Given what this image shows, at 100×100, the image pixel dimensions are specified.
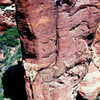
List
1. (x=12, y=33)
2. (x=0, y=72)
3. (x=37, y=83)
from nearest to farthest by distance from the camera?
(x=37, y=83) < (x=0, y=72) < (x=12, y=33)

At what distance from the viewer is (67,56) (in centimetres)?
632

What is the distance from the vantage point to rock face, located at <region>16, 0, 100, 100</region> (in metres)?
5.46

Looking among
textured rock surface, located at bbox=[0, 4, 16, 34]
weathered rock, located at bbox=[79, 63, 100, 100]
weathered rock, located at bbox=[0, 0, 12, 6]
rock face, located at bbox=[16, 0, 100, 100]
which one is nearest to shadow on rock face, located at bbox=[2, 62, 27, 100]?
weathered rock, located at bbox=[79, 63, 100, 100]

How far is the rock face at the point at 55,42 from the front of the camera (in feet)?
17.9

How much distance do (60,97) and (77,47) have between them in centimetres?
151

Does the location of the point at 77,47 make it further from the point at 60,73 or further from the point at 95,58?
the point at 95,58

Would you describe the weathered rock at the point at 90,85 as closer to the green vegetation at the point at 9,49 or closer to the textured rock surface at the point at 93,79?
the textured rock surface at the point at 93,79

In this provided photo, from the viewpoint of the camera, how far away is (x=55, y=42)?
5988 millimetres

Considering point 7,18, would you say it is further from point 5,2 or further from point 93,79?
point 93,79

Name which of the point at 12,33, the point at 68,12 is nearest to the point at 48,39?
the point at 68,12

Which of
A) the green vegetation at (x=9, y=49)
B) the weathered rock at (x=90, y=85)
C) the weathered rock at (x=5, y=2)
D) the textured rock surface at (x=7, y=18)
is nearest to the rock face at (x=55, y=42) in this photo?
the weathered rock at (x=90, y=85)

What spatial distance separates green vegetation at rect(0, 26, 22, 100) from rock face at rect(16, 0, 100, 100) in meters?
4.07

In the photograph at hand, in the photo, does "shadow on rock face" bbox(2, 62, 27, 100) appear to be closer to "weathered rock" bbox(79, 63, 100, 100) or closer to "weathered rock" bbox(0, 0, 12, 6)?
"weathered rock" bbox(79, 63, 100, 100)

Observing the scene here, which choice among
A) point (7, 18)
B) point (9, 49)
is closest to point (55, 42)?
point (9, 49)
